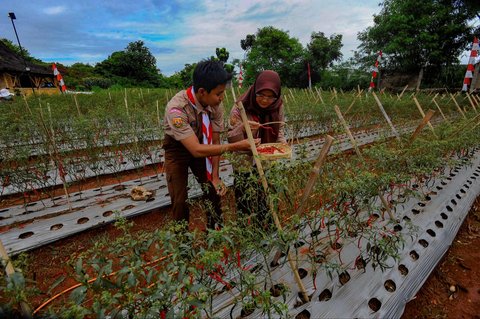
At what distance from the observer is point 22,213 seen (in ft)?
9.73

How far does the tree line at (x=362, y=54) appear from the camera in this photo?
15.8 meters

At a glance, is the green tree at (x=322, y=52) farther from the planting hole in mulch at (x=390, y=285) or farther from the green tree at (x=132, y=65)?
the planting hole in mulch at (x=390, y=285)

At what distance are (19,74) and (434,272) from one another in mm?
25262

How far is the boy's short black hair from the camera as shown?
1.67m

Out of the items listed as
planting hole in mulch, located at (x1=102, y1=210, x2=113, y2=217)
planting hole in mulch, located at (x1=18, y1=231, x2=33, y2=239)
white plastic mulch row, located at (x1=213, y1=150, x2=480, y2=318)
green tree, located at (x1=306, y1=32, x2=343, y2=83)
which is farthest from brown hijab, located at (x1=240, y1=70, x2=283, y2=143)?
green tree, located at (x1=306, y1=32, x2=343, y2=83)

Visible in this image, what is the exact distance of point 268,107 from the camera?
2.07 meters

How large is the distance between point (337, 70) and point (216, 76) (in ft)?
82.6

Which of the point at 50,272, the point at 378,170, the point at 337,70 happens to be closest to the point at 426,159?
the point at 378,170

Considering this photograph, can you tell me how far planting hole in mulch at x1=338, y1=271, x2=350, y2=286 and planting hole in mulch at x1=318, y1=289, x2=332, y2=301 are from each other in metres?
0.13

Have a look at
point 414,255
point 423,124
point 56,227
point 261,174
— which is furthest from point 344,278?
point 56,227

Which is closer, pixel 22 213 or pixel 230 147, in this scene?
pixel 230 147

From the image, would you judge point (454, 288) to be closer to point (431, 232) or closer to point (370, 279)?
point (431, 232)

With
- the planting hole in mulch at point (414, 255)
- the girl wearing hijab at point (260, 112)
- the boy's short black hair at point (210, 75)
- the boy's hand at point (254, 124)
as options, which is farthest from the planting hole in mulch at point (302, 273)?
the boy's short black hair at point (210, 75)

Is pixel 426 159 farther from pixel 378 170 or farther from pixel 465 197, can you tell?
pixel 465 197
